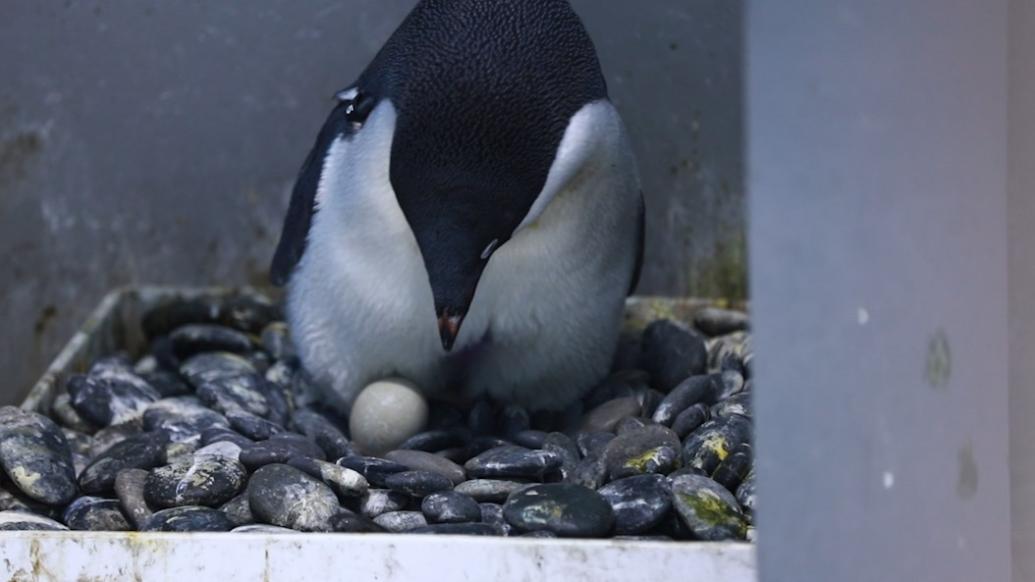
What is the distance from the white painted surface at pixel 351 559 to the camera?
118cm

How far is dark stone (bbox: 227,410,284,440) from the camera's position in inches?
63.4

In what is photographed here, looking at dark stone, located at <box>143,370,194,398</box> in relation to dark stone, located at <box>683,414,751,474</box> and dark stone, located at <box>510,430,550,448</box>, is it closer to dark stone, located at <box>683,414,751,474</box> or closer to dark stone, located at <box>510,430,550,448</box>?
dark stone, located at <box>510,430,550,448</box>

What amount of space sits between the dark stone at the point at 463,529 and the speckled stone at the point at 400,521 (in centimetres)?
3

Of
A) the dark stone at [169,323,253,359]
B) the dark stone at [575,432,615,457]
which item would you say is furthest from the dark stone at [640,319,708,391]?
the dark stone at [169,323,253,359]

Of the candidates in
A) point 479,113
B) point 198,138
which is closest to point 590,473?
point 479,113

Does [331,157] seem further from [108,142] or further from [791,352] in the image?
[791,352]

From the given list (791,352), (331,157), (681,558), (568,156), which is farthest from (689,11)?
(791,352)

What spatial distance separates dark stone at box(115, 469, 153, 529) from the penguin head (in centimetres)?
34

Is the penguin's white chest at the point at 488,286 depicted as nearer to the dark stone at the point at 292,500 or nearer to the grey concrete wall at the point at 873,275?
the dark stone at the point at 292,500

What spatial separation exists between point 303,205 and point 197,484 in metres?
0.40

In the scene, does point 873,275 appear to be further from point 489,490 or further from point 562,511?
point 489,490

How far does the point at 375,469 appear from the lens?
4.66 feet

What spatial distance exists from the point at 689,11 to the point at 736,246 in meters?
0.43

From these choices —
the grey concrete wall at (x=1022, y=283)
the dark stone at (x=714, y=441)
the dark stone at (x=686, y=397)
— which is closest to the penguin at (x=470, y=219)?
the dark stone at (x=686, y=397)
